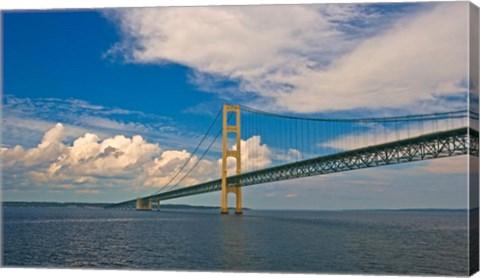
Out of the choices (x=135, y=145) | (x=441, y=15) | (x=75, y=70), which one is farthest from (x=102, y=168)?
(x=441, y=15)

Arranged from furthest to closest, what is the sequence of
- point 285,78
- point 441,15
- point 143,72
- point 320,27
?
point 143,72 < point 285,78 < point 320,27 < point 441,15

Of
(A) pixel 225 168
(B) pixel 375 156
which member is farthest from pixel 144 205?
(B) pixel 375 156

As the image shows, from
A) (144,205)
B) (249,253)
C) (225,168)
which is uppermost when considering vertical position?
(225,168)

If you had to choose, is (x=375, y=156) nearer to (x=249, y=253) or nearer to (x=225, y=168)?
(x=249, y=253)

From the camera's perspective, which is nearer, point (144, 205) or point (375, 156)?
point (375, 156)

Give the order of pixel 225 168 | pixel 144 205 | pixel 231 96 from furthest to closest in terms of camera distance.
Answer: pixel 144 205
pixel 225 168
pixel 231 96

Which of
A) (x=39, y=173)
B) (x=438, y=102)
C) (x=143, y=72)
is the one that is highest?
(x=143, y=72)

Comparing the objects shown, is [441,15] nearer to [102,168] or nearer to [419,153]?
[419,153]

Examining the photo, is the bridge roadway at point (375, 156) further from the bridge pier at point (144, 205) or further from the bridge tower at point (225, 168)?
the bridge pier at point (144, 205)

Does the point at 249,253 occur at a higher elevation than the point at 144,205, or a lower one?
lower

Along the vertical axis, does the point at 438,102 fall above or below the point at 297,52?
below
